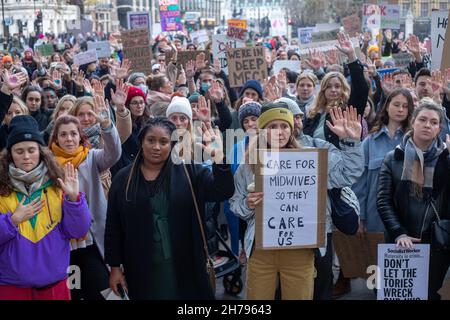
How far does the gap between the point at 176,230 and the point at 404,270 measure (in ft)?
5.27

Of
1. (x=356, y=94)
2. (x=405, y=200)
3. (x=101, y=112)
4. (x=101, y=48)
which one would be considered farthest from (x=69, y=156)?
(x=101, y=48)

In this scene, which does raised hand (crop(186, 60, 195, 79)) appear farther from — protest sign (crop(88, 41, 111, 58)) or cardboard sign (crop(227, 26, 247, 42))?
protest sign (crop(88, 41, 111, 58))

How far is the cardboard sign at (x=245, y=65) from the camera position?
10156mm

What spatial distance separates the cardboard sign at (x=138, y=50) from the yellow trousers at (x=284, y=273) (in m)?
7.64

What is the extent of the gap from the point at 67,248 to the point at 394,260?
2142 mm

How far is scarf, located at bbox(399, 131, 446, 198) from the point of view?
472 cm

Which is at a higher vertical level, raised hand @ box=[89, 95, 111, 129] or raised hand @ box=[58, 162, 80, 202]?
raised hand @ box=[89, 95, 111, 129]

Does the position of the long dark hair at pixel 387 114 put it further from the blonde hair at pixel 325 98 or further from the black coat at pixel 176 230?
the black coat at pixel 176 230

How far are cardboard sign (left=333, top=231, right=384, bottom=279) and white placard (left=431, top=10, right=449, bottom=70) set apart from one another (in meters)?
4.14

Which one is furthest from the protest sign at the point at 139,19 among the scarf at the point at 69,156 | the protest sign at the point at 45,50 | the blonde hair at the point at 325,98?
the scarf at the point at 69,156

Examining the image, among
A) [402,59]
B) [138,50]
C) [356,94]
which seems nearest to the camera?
[356,94]

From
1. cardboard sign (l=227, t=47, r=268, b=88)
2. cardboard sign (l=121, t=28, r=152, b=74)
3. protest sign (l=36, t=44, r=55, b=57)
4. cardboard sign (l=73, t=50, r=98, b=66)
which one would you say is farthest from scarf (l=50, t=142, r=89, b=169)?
protest sign (l=36, t=44, r=55, b=57)

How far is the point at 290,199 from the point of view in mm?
4387

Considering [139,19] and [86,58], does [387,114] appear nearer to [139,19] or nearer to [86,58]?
[86,58]
